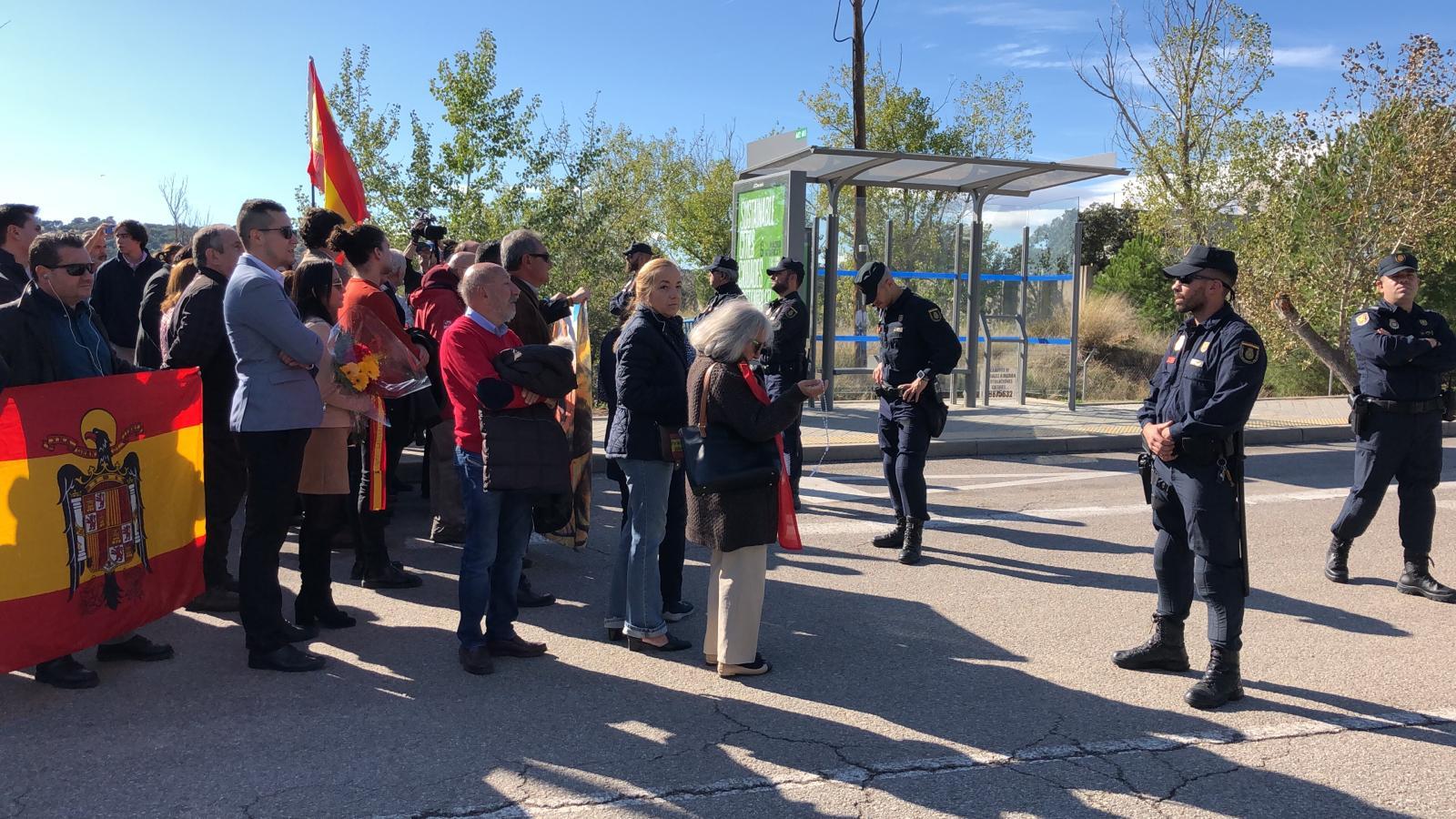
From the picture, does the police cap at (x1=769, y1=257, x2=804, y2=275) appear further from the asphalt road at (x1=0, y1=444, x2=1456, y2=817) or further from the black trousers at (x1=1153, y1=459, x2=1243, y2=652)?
the black trousers at (x1=1153, y1=459, x2=1243, y2=652)

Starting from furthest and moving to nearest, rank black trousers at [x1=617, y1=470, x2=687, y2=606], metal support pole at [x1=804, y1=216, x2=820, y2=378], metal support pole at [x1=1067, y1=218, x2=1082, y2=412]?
1. metal support pole at [x1=1067, y1=218, x2=1082, y2=412]
2. metal support pole at [x1=804, y1=216, x2=820, y2=378]
3. black trousers at [x1=617, y1=470, x2=687, y2=606]

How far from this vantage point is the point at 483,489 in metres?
4.62

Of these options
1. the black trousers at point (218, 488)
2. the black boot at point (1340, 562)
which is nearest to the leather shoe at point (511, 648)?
the black trousers at point (218, 488)

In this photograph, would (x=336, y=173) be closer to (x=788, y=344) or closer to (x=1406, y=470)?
(x=788, y=344)

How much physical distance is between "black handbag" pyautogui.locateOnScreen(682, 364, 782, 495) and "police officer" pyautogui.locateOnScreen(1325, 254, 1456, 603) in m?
3.89

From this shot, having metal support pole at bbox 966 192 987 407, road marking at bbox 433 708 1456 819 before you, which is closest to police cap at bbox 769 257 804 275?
road marking at bbox 433 708 1456 819

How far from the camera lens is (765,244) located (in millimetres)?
12930

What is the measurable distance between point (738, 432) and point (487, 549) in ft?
4.09

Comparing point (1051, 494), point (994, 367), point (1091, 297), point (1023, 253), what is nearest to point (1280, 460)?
point (1051, 494)

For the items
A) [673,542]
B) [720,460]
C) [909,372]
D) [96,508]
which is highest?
[909,372]

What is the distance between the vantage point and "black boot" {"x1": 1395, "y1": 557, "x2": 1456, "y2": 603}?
6.05 meters

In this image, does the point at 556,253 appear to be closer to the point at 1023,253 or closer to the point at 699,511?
the point at 1023,253

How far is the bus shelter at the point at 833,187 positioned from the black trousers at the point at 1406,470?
665cm

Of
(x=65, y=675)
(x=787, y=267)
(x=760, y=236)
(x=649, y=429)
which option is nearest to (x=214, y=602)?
(x=65, y=675)
